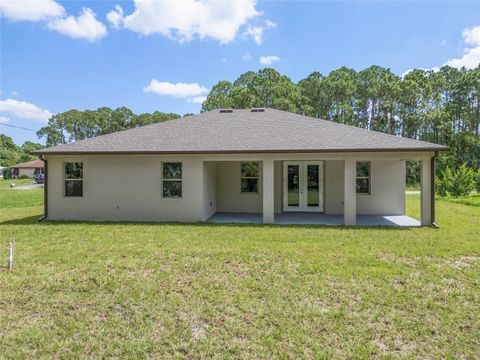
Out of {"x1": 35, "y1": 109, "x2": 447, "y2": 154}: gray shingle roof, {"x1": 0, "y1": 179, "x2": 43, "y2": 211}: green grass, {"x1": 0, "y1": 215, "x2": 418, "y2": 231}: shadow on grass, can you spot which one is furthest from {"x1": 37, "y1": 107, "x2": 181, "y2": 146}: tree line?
{"x1": 0, "y1": 215, "x2": 418, "y2": 231}: shadow on grass

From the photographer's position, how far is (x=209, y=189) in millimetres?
11688

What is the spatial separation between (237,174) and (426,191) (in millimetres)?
7126

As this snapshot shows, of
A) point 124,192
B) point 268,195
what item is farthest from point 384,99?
point 124,192

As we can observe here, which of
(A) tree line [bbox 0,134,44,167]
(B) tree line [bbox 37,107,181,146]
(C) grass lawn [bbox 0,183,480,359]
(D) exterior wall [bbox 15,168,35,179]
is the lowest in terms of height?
(C) grass lawn [bbox 0,183,480,359]

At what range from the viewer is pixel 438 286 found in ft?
15.5

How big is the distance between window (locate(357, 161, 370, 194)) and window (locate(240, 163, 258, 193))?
4.45 meters

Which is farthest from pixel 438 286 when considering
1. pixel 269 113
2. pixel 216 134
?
pixel 269 113

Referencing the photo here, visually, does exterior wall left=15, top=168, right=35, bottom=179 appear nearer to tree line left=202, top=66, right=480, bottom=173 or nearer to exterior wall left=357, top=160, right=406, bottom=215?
tree line left=202, top=66, right=480, bottom=173

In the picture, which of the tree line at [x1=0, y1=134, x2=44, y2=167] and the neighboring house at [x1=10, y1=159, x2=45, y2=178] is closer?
the neighboring house at [x1=10, y1=159, x2=45, y2=178]

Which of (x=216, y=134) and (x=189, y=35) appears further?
(x=189, y=35)

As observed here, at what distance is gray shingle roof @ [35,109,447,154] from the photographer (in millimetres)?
9742

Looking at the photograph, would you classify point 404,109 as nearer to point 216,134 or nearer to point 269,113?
point 269,113

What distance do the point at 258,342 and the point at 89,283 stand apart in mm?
3227

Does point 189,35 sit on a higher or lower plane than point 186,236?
higher
